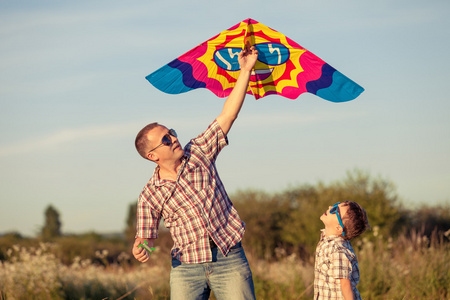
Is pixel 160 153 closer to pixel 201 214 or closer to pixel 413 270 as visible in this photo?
pixel 201 214

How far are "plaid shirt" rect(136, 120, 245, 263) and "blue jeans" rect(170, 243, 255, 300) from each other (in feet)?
0.20

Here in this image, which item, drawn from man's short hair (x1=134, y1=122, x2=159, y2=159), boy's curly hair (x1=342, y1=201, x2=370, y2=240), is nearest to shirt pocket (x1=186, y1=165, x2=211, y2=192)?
man's short hair (x1=134, y1=122, x2=159, y2=159)

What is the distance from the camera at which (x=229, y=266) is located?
3.51 metres

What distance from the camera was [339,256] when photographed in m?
3.71

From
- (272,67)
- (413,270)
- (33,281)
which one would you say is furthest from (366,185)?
(272,67)

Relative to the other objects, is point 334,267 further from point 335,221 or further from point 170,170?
point 170,170

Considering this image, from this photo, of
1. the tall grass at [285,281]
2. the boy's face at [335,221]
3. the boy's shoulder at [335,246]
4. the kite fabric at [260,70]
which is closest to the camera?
the boy's shoulder at [335,246]

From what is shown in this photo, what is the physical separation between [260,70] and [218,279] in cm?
186

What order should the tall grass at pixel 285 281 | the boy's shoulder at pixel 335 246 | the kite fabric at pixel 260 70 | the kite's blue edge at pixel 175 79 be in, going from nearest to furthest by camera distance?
the boy's shoulder at pixel 335 246 → the kite fabric at pixel 260 70 → the kite's blue edge at pixel 175 79 → the tall grass at pixel 285 281

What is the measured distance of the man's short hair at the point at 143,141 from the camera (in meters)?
3.66

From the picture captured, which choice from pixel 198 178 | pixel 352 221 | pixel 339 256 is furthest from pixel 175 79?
pixel 339 256

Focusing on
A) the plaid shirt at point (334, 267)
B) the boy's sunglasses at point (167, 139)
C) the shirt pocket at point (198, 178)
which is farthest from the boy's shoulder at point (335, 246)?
the boy's sunglasses at point (167, 139)

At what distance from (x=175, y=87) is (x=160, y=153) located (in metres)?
0.97

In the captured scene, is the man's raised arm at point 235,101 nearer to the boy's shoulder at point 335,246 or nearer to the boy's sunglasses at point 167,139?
the boy's sunglasses at point 167,139
